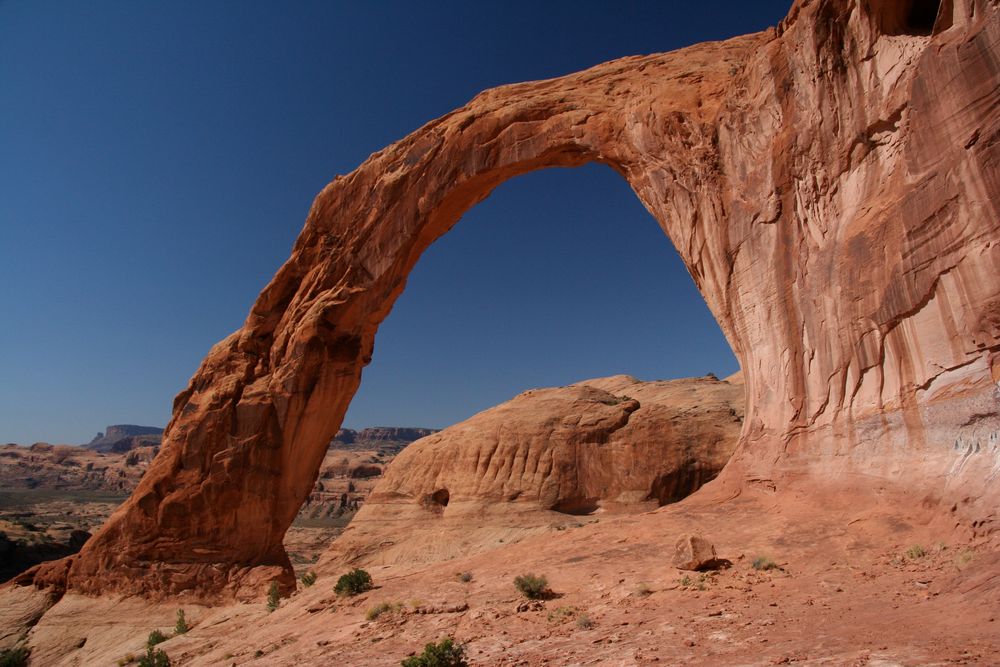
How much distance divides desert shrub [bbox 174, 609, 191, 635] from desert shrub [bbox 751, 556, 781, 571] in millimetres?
12202

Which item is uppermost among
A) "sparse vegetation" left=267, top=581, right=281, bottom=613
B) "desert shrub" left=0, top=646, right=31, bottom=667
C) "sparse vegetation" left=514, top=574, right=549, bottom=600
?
"sparse vegetation" left=514, top=574, right=549, bottom=600

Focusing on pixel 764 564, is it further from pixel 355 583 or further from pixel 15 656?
pixel 15 656

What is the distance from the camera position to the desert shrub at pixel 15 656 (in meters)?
13.2

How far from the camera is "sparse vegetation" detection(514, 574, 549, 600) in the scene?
792 centimetres

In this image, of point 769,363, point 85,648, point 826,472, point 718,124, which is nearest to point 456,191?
point 718,124

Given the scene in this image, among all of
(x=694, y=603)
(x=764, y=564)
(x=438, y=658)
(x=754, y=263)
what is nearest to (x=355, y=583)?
(x=438, y=658)

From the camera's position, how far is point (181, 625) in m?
13.5

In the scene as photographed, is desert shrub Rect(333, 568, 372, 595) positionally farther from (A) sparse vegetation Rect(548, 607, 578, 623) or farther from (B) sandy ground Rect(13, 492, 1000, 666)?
(A) sparse vegetation Rect(548, 607, 578, 623)

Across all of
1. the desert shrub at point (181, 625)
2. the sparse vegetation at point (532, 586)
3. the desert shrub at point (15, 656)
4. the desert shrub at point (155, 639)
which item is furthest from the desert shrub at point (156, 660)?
the sparse vegetation at point (532, 586)

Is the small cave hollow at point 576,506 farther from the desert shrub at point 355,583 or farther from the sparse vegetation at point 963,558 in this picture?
the sparse vegetation at point 963,558

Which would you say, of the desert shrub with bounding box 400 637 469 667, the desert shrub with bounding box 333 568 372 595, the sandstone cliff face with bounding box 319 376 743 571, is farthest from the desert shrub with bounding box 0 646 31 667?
the sandstone cliff face with bounding box 319 376 743 571

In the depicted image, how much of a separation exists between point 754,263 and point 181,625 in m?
14.5

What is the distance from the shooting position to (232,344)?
Answer: 18578 mm

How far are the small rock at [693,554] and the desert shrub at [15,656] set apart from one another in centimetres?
1482
